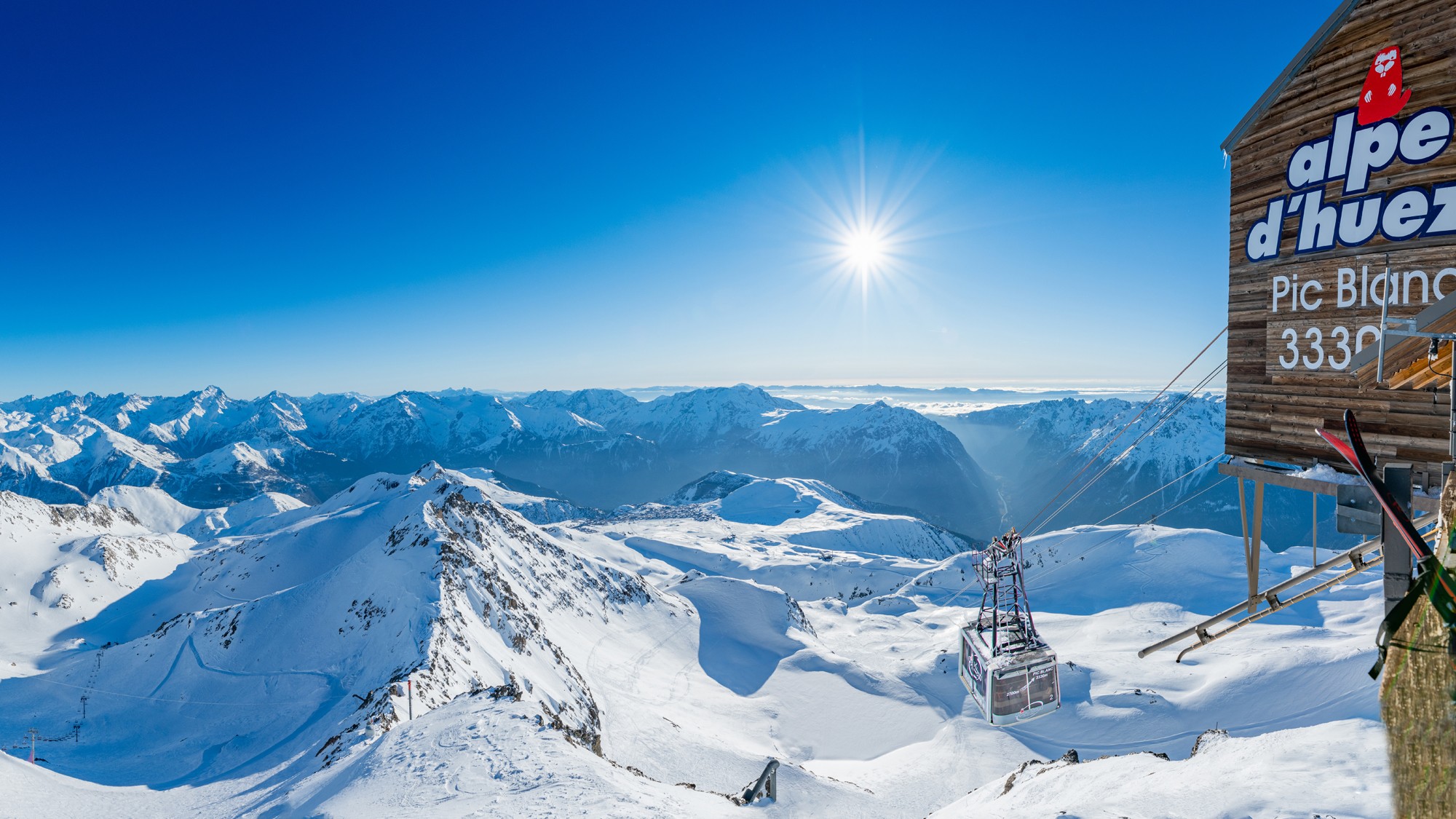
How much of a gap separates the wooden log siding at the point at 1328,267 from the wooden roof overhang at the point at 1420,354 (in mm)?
4819

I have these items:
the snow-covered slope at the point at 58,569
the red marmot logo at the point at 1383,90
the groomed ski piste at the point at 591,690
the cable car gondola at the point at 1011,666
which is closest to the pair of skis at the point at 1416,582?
the groomed ski piste at the point at 591,690

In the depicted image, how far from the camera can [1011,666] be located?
704 inches

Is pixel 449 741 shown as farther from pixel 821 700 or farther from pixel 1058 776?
pixel 821 700

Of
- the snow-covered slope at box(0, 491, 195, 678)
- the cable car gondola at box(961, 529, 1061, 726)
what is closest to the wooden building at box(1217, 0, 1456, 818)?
the cable car gondola at box(961, 529, 1061, 726)

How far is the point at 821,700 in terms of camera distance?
173ft

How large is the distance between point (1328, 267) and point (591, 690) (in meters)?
47.6

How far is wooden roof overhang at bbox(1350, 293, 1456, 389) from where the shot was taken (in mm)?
6004

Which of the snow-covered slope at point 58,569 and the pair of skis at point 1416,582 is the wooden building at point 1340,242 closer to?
the pair of skis at point 1416,582

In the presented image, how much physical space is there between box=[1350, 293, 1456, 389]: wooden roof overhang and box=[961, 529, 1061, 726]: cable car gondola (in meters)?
11.3

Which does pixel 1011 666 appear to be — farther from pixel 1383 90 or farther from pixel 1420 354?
pixel 1383 90

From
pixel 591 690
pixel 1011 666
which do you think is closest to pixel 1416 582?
pixel 1011 666

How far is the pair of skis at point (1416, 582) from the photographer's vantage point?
132 inches

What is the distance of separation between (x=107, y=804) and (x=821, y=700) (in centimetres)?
4502

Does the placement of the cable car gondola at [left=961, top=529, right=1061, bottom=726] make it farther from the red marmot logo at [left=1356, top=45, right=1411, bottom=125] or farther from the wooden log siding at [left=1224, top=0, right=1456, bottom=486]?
the red marmot logo at [left=1356, top=45, right=1411, bottom=125]
